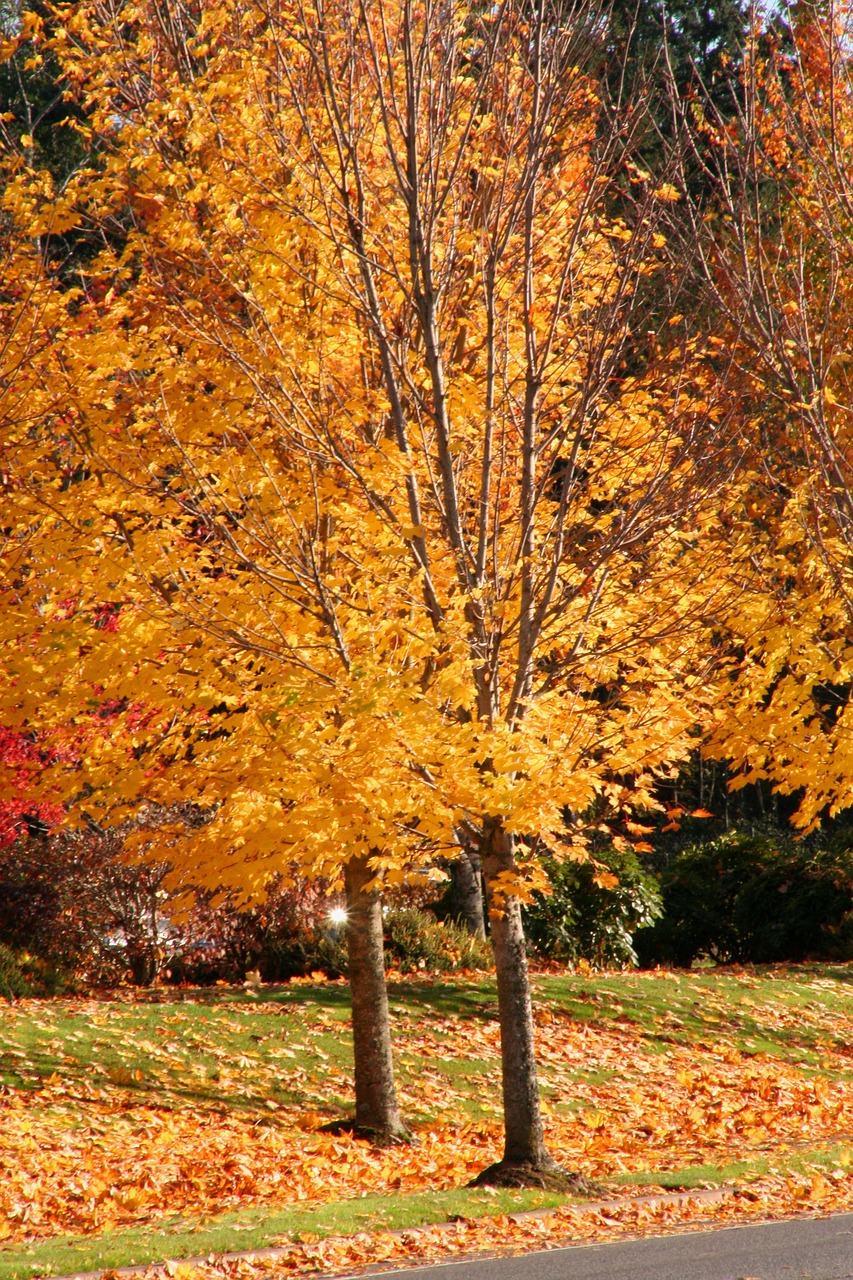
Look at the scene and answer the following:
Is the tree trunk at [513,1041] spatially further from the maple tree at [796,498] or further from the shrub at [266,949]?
the shrub at [266,949]

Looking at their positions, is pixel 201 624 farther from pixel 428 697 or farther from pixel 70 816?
pixel 70 816

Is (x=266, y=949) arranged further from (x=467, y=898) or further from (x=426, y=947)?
(x=467, y=898)

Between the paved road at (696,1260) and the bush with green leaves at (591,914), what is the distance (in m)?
8.71

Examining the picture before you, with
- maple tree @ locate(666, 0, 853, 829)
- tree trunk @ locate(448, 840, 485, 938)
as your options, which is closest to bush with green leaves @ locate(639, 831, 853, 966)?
tree trunk @ locate(448, 840, 485, 938)

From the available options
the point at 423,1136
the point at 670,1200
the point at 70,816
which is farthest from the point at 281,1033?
the point at 670,1200

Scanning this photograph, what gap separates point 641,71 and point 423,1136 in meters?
7.87

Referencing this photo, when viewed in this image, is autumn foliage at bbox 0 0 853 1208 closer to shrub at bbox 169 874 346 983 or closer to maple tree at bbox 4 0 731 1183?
maple tree at bbox 4 0 731 1183

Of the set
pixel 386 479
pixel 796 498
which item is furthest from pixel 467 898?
pixel 386 479

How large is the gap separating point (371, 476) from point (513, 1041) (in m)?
3.67

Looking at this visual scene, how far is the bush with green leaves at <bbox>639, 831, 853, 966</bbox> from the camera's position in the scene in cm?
1647

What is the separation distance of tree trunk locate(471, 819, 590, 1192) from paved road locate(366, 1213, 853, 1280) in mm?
1165

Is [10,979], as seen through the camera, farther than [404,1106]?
Yes

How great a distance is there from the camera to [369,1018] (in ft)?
→ 30.5

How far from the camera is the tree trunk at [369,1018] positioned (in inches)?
357
